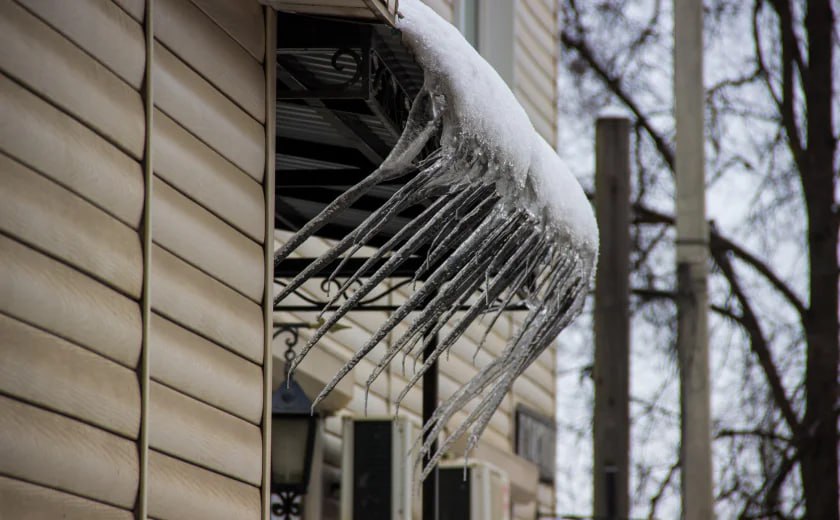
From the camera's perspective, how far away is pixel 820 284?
17281 millimetres

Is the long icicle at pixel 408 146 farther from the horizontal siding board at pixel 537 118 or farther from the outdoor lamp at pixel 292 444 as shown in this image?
the horizontal siding board at pixel 537 118

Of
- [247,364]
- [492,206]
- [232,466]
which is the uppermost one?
[492,206]

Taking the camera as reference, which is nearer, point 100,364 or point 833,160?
point 100,364

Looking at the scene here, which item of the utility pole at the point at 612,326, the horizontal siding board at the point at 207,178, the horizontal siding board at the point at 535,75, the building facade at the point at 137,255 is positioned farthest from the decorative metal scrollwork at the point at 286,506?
the horizontal siding board at the point at 535,75

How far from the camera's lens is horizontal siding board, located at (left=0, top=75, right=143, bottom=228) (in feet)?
10.4

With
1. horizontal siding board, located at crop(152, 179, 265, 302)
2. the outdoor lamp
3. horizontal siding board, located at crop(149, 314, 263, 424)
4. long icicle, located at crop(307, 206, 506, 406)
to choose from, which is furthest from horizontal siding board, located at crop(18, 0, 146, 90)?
the outdoor lamp

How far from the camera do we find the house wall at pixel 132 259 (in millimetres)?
3170

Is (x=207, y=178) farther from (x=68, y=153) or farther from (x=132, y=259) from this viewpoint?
(x=68, y=153)

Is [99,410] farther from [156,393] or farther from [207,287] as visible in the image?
[207,287]

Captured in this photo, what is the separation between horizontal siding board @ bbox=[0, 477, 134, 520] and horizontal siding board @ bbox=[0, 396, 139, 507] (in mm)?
15

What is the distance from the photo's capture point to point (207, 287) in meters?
4.02

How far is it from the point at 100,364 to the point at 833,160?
15174 mm

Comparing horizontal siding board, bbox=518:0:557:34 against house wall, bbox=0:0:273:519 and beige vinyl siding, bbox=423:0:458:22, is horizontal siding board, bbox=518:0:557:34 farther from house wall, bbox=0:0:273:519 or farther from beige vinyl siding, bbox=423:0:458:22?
house wall, bbox=0:0:273:519

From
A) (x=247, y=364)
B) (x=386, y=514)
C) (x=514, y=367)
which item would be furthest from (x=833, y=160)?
(x=247, y=364)
